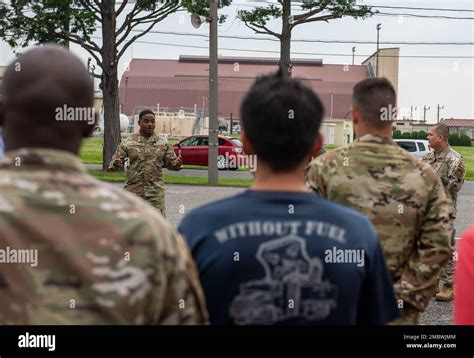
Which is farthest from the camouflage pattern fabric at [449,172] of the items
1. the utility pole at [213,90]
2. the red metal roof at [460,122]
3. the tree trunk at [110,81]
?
the red metal roof at [460,122]

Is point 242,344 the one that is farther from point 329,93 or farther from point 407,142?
point 329,93

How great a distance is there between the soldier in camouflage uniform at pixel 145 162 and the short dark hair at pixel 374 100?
464 cm

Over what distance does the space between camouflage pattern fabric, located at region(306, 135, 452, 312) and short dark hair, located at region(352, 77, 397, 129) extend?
0.64 ft

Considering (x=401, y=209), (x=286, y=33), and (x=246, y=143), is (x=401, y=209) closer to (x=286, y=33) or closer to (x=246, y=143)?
(x=246, y=143)

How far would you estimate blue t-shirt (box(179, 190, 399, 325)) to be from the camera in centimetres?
232

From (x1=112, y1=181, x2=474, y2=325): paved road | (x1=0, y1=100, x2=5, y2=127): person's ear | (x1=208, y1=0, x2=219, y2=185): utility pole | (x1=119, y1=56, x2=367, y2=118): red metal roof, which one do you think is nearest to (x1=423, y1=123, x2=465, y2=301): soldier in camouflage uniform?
(x1=112, y1=181, x2=474, y2=325): paved road

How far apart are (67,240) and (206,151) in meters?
30.6

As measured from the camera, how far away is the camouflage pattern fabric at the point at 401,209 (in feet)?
11.9

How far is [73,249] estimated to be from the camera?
71.6 inches

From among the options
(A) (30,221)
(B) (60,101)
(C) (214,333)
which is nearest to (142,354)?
(C) (214,333)

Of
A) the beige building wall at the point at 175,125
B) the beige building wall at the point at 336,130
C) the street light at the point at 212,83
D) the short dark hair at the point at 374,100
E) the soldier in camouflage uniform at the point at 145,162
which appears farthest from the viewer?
the beige building wall at the point at 175,125

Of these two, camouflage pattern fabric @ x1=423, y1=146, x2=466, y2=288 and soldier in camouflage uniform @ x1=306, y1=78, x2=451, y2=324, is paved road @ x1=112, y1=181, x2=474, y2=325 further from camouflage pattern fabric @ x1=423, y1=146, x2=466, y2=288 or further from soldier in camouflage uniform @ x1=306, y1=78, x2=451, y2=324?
soldier in camouflage uniform @ x1=306, y1=78, x2=451, y2=324

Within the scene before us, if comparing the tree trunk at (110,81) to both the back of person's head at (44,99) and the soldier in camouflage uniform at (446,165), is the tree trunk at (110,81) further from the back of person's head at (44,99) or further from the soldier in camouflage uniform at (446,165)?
the back of person's head at (44,99)

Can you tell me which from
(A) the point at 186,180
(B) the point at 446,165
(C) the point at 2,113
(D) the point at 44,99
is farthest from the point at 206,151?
(D) the point at 44,99
